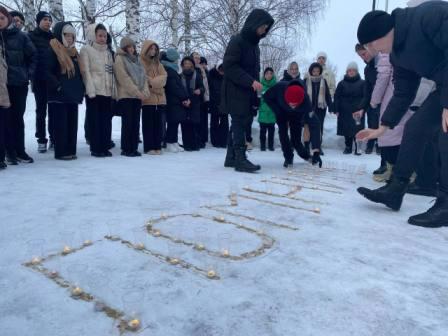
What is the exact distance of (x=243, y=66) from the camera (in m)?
5.14

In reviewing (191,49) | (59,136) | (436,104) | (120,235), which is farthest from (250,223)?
(191,49)

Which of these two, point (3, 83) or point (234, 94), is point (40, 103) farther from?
point (234, 94)

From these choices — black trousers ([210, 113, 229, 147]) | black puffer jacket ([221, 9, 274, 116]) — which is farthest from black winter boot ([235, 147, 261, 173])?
black trousers ([210, 113, 229, 147])

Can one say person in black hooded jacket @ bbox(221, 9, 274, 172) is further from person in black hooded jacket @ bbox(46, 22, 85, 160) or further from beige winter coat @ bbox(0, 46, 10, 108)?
beige winter coat @ bbox(0, 46, 10, 108)

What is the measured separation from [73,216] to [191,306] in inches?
60.8

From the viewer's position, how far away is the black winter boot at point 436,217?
9.47ft

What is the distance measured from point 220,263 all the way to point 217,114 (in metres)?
Answer: 6.70

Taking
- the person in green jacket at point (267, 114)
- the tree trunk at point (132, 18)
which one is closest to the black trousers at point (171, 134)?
the person in green jacket at point (267, 114)

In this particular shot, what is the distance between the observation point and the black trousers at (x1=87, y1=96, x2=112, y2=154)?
19.4 ft

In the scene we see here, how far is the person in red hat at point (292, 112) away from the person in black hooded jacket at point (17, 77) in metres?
3.17

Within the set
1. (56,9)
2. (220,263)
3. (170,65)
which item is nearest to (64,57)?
(170,65)

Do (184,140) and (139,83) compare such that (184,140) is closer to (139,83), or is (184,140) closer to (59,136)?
(139,83)

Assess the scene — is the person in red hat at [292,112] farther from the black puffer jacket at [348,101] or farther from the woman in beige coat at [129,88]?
the black puffer jacket at [348,101]

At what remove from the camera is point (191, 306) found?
1649mm
